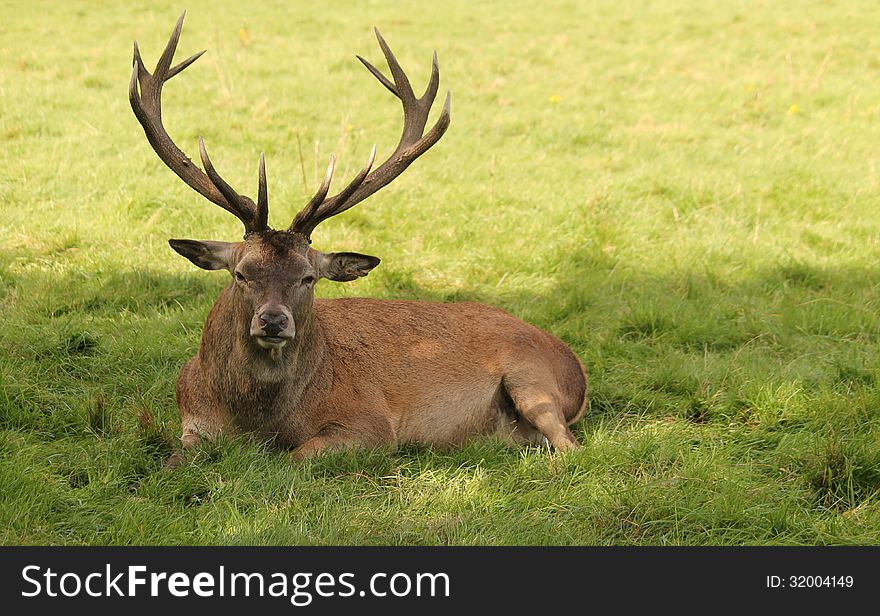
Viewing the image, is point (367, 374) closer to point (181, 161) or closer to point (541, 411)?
point (541, 411)

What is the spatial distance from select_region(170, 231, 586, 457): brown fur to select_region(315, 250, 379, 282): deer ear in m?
0.06

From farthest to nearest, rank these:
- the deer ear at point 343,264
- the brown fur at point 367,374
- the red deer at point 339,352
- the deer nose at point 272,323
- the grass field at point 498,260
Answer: the deer ear at point 343,264 < the brown fur at point 367,374 < the red deer at point 339,352 < the deer nose at point 272,323 < the grass field at point 498,260

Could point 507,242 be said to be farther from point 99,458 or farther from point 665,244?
point 99,458

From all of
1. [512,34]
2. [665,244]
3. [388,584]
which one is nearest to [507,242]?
[665,244]

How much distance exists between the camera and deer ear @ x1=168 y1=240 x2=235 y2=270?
17.9ft

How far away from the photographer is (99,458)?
5094mm

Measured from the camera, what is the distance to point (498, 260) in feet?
27.6

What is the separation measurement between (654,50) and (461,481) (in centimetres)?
1247

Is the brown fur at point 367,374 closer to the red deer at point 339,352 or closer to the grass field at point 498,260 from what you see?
the red deer at point 339,352

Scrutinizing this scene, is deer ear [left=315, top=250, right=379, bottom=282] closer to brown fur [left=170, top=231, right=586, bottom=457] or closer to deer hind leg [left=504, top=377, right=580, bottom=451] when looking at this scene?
brown fur [left=170, top=231, right=586, bottom=457]

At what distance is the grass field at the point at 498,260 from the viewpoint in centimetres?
481

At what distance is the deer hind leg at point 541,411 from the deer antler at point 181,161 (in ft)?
5.93

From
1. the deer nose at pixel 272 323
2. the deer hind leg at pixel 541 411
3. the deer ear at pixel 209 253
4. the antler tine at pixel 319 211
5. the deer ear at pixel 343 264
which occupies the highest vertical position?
the antler tine at pixel 319 211

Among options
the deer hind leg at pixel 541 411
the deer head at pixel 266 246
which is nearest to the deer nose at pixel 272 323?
the deer head at pixel 266 246
